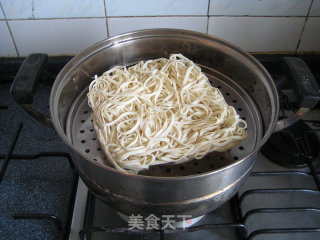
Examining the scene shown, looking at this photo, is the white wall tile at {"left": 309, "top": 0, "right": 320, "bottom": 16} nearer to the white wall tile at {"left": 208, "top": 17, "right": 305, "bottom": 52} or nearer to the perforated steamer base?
the white wall tile at {"left": 208, "top": 17, "right": 305, "bottom": 52}

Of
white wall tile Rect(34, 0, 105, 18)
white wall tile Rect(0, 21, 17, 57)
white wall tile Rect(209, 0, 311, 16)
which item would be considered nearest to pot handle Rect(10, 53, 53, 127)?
white wall tile Rect(34, 0, 105, 18)

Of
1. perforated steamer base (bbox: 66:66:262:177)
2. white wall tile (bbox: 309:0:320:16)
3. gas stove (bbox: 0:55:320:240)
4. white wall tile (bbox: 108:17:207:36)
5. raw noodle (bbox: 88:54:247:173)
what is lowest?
gas stove (bbox: 0:55:320:240)

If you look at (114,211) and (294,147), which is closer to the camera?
(114,211)

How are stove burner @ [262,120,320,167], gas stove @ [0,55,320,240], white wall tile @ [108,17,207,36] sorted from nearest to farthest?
gas stove @ [0,55,320,240] → stove burner @ [262,120,320,167] → white wall tile @ [108,17,207,36]

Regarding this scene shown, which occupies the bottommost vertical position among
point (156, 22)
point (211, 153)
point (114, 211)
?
point (114, 211)

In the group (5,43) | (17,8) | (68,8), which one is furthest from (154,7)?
(5,43)

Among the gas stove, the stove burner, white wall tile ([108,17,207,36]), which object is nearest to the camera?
the gas stove

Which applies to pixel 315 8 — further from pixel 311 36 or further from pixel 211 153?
pixel 211 153
